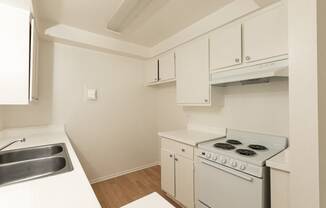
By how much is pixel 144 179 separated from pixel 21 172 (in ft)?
5.87

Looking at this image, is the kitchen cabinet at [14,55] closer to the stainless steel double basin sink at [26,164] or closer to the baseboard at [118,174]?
the stainless steel double basin sink at [26,164]

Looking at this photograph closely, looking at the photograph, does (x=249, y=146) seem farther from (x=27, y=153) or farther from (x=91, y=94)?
(x=91, y=94)

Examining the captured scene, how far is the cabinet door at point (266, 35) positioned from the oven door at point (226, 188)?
108 centimetres

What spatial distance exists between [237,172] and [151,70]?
2182 mm

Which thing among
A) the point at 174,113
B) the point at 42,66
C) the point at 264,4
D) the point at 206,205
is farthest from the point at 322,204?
the point at 42,66

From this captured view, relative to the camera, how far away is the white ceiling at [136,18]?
1700 millimetres

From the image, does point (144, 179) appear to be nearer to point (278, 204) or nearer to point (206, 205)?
point (206, 205)

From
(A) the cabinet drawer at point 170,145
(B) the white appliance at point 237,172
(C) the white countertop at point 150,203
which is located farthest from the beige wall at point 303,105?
(A) the cabinet drawer at point 170,145

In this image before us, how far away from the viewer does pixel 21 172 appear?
1.28 metres

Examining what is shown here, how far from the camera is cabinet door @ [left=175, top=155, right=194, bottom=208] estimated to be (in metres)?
1.78

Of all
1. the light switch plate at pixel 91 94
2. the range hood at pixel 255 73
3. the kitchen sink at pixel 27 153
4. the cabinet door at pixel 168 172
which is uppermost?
the range hood at pixel 255 73

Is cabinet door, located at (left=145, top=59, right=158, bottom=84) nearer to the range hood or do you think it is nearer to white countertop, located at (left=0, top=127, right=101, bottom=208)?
the range hood

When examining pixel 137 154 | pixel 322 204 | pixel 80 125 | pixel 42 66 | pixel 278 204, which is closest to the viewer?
pixel 322 204

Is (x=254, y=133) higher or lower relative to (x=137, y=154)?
higher
